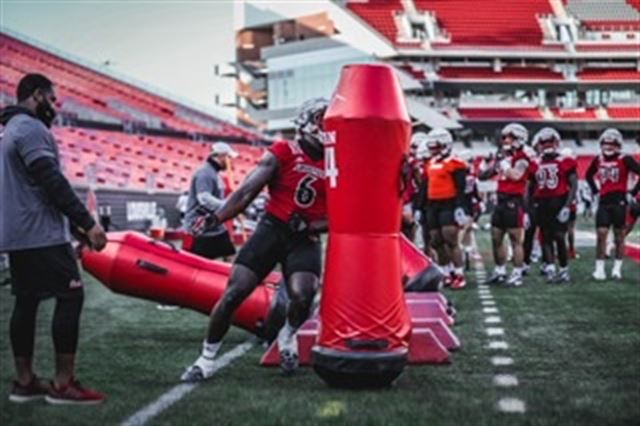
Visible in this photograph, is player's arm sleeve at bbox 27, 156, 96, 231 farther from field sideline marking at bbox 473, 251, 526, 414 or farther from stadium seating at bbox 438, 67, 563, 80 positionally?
stadium seating at bbox 438, 67, 563, 80

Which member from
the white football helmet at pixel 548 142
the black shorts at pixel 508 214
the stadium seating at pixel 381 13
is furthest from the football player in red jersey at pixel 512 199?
the stadium seating at pixel 381 13

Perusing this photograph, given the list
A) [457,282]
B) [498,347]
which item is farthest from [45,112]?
[457,282]

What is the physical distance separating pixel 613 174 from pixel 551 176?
101 centimetres

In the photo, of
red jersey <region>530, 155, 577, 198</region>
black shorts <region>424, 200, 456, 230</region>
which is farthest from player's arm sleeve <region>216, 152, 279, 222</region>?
red jersey <region>530, 155, 577, 198</region>

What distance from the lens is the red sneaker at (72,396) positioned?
5.67 metres

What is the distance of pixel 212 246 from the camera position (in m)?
11.7

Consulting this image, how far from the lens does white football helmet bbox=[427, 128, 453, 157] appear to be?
13266mm

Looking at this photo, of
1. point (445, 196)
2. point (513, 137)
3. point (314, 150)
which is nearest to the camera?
point (314, 150)

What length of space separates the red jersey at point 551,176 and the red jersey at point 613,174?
64 centimetres

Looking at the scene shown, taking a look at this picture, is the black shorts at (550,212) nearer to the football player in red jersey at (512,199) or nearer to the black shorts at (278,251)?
the football player in red jersey at (512,199)

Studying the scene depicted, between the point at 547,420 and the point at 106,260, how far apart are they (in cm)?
451

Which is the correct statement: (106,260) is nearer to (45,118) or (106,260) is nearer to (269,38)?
(45,118)

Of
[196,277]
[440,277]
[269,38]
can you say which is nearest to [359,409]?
[196,277]

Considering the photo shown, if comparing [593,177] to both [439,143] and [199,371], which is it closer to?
[439,143]
